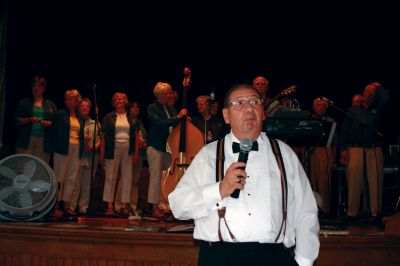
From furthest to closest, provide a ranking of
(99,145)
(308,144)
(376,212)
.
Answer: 1. (99,145)
2. (376,212)
3. (308,144)

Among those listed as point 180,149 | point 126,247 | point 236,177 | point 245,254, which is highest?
point 180,149

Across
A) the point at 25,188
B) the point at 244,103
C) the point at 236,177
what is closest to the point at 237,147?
the point at 244,103

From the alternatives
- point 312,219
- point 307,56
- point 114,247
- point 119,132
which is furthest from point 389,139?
point 312,219

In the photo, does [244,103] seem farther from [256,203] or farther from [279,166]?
[256,203]

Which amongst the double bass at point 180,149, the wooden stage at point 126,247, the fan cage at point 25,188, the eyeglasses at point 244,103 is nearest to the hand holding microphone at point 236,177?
the eyeglasses at point 244,103

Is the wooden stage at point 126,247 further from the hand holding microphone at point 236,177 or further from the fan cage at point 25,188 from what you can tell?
the hand holding microphone at point 236,177

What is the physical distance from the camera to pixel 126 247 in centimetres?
399

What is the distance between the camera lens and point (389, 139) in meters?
9.83

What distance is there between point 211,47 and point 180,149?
4.57m

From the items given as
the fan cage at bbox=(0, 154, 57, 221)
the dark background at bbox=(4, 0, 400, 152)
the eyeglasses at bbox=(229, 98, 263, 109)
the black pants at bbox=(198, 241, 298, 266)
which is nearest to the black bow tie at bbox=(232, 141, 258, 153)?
the eyeglasses at bbox=(229, 98, 263, 109)

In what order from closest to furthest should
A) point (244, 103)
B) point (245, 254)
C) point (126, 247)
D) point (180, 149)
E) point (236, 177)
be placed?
point (236, 177) < point (245, 254) < point (244, 103) < point (126, 247) < point (180, 149)

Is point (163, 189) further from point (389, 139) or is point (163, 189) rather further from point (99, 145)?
point (389, 139)

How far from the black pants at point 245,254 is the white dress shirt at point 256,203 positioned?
0.10 ft

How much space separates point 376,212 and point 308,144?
262 centimetres
